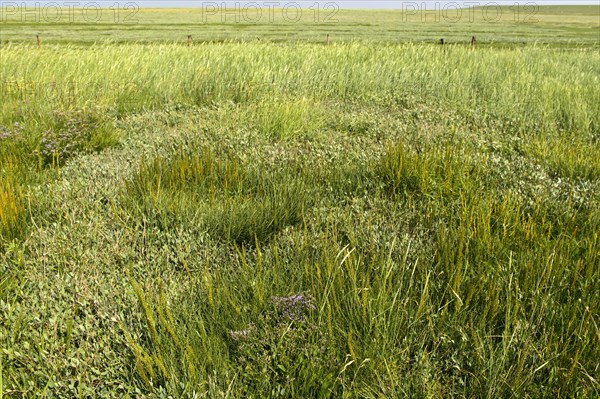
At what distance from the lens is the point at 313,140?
17.3ft

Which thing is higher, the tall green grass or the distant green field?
the distant green field

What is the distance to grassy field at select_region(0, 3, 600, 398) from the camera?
1.82m

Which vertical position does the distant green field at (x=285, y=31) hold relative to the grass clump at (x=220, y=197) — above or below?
above

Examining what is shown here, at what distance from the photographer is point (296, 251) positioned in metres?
2.64

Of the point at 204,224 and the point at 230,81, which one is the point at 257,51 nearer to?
the point at 230,81

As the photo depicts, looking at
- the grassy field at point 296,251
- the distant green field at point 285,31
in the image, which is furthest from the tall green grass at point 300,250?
the distant green field at point 285,31

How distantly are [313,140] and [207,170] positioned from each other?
1.76m

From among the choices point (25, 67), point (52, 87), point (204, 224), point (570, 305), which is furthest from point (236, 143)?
point (25, 67)

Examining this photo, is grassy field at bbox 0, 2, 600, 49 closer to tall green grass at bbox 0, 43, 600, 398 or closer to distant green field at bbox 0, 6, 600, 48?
distant green field at bbox 0, 6, 600, 48

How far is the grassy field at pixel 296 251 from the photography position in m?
1.82

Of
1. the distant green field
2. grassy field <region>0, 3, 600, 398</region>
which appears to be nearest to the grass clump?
grassy field <region>0, 3, 600, 398</region>

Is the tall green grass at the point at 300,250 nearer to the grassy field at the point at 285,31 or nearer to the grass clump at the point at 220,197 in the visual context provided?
the grass clump at the point at 220,197

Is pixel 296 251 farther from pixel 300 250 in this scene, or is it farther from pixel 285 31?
pixel 285 31

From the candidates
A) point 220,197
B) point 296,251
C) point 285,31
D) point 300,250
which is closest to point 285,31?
point 285,31
